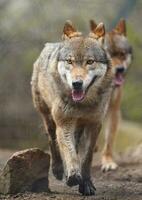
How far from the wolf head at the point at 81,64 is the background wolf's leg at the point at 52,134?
135cm

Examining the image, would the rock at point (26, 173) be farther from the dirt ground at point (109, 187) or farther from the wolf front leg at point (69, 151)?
the wolf front leg at point (69, 151)

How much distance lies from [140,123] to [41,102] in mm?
10058

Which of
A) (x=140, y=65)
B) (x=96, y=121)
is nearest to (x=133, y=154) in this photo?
(x=96, y=121)

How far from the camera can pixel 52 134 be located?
9.20 metres

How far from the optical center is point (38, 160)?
24.6ft

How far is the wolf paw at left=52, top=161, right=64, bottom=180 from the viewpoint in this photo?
8969 mm

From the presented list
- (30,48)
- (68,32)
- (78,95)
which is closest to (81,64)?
(78,95)

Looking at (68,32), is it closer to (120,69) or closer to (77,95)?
(77,95)

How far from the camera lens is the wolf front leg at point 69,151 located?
7426 millimetres

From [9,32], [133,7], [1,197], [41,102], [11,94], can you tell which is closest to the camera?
[1,197]

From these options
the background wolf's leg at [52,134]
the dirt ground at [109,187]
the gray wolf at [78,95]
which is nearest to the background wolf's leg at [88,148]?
the gray wolf at [78,95]

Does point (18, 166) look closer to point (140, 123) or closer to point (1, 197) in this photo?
point (1, 197)

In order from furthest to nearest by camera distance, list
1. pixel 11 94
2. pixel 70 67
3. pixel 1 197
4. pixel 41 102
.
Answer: pixel 11 94
pixel 41 102
pixel 70 67
pixel 1 197

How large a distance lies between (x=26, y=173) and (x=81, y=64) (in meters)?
1.40
